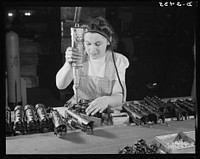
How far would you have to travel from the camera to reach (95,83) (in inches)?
56.6

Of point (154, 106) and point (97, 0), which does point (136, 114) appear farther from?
point (97, 0)

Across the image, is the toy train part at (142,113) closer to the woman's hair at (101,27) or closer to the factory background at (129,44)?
the factory background at (129,44)

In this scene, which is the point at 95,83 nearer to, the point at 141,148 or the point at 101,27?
the point at 101,27

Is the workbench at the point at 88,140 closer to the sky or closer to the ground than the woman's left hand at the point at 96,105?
closer to the ground

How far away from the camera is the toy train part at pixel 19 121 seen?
138cm

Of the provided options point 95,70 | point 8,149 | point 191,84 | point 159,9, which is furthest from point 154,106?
point 8,149

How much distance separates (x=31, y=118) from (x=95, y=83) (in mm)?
328

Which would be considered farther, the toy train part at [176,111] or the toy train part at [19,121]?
the toy train part at [176,111]

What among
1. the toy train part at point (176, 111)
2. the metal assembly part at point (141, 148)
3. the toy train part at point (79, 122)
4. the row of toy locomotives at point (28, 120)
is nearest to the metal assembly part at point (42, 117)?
the row of toy locomotives at point (28, 120)

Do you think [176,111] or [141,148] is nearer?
[141,148]

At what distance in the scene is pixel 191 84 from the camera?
1.42m

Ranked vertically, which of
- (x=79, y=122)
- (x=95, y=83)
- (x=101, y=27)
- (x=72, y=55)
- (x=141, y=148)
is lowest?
(x=141, y=148)

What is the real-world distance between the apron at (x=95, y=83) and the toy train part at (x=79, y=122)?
0.06 metres

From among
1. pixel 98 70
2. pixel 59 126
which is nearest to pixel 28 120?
pixel 59 126
